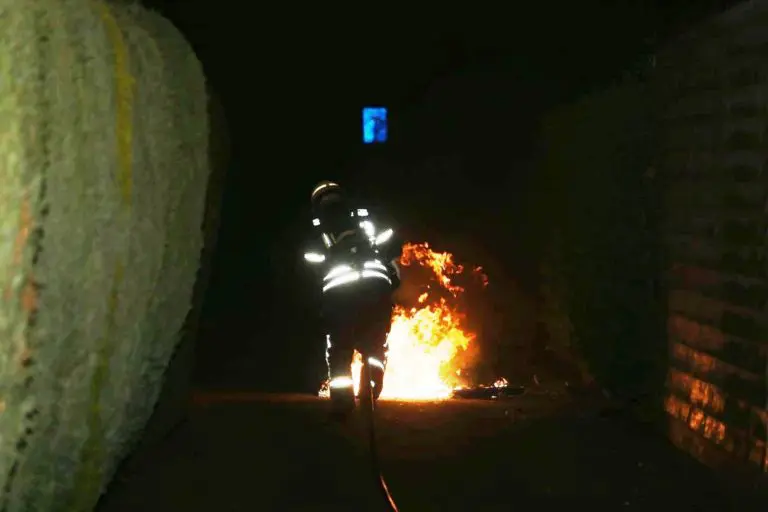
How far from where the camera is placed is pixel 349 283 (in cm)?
670

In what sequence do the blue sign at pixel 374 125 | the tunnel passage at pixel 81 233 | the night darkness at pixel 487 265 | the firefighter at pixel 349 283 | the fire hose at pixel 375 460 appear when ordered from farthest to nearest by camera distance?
the blue sign at pixel 374 125
the firefighter at pixel 349 283
the night darkness at pixel 487 265
the fire hose at pixel 375 460
the tunnel passage at pixel 81 233

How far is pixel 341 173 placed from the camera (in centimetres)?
1222

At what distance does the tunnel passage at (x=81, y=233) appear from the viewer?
3061 millimetres

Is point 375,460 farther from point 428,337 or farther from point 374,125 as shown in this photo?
point 374,125

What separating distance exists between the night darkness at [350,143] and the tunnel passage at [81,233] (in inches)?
208

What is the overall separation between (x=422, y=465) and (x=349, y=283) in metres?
1.74

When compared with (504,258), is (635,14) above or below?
above

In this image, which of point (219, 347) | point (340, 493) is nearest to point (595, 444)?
point (340, 493)

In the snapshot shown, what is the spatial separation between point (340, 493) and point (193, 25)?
585cm

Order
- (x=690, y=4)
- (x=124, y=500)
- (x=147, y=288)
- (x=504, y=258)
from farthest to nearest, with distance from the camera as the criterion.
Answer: (x=504, y=258) → (x=690, y=4) → (x=124, y=500) → (x=147, y=288)

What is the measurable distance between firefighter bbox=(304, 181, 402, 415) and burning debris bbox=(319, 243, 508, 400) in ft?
8.80

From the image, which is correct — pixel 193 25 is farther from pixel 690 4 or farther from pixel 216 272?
pixel 690 4

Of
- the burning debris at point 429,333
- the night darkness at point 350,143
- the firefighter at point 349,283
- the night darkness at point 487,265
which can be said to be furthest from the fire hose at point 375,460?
the night darkness at point 350,143

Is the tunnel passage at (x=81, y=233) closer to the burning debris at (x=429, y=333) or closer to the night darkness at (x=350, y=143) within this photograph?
the night darkness at (x=350, y=143)
